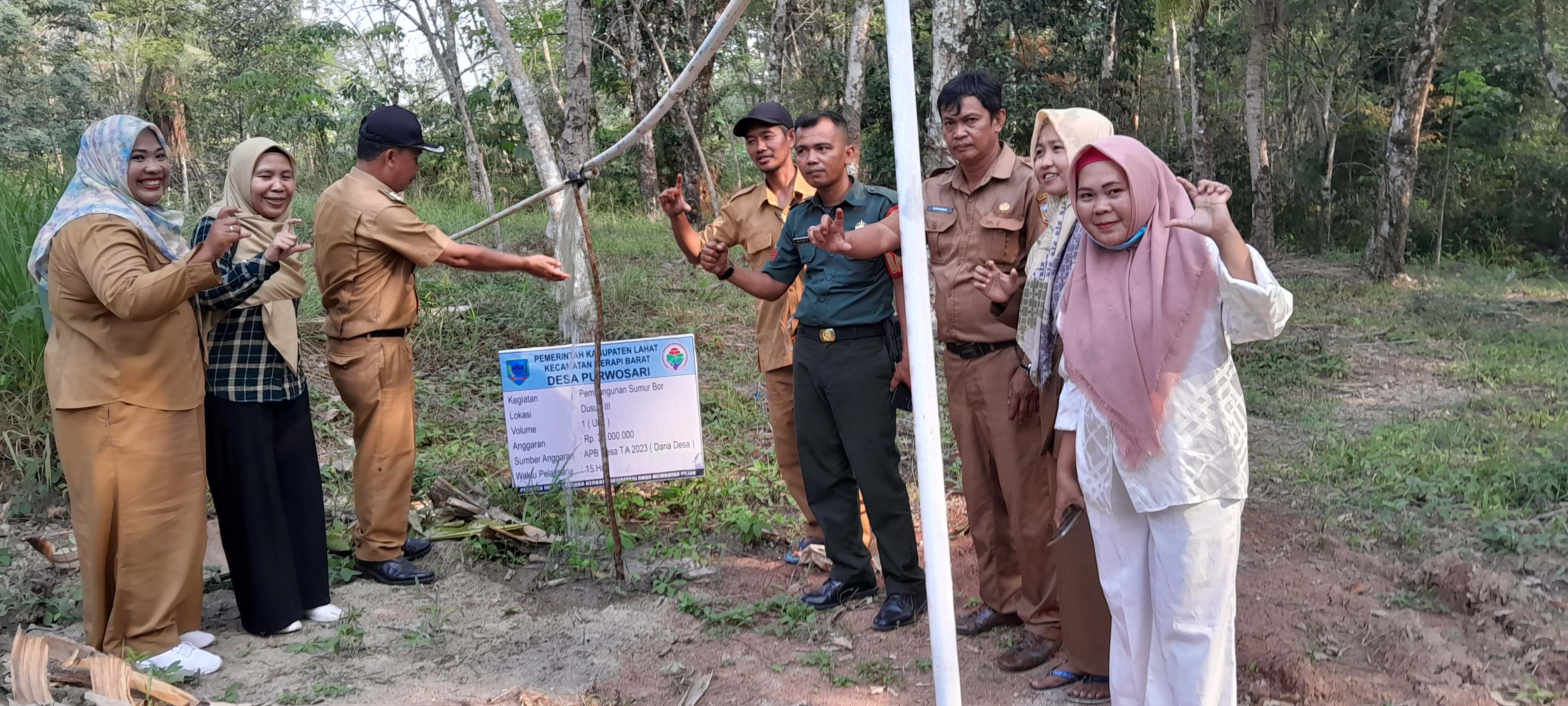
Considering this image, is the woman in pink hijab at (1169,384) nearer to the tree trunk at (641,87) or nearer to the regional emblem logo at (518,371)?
the regional emblem logo at (518,371)

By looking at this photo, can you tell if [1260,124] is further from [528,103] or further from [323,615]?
[323,615]

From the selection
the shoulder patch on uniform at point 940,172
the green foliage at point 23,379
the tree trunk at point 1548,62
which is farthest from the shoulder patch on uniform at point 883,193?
the tree trunk at point 1548,62

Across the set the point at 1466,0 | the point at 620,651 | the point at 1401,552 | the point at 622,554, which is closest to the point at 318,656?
the point at 620,651

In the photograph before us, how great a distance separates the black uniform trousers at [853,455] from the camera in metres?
3.78

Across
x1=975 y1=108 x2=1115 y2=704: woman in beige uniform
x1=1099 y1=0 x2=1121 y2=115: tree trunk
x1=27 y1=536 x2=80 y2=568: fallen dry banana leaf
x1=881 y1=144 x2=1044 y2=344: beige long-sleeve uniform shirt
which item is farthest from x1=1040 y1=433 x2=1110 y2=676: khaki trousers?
x1=1099 y1=0 x2=1121 y2=115: tree trunk

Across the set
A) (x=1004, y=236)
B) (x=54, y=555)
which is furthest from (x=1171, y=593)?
(x=54, y=555)

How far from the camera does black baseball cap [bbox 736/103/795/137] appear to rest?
4180 millimetres

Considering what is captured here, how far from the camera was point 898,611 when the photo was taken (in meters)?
3.85

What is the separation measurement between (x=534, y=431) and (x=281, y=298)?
1.43m

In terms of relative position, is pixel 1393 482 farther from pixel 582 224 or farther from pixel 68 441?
pixel 68 441

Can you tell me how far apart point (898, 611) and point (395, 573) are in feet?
6.69

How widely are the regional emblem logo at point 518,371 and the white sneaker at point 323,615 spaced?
126 centimetres

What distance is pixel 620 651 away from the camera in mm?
3732

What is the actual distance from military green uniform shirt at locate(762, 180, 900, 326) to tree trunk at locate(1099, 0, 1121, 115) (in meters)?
12.1
